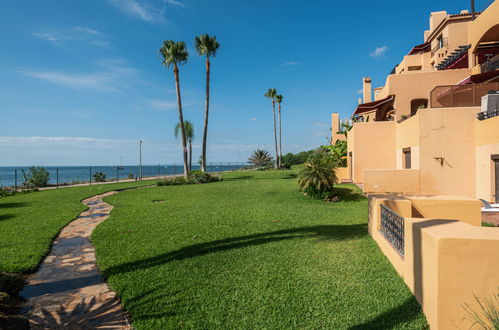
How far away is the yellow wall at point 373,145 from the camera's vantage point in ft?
54.4

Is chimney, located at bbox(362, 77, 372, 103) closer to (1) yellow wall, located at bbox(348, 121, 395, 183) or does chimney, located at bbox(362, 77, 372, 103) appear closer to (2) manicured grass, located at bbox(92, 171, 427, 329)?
Result: (1) yellow wall, located at bbox(348, 121, 395, 183)

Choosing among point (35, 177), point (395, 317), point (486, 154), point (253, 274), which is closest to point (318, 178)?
point (486, 154)

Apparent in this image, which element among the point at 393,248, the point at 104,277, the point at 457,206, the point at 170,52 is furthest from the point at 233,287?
the point at 170,52

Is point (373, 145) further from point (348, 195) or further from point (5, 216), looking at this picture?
point (5, 216)

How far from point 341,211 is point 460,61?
14.4 m

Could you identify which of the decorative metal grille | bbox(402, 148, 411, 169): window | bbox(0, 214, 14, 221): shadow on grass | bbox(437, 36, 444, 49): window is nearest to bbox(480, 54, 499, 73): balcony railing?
bbox(402, 148, 411, 169): window

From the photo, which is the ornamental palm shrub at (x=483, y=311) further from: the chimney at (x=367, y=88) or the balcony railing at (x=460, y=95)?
the chimney at (x=367, y=88)

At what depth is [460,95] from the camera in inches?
483

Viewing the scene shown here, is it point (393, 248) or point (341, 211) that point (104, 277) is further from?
point (341, 211)

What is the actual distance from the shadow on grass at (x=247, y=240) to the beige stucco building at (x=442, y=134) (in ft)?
20.5

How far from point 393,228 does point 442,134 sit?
881 cm

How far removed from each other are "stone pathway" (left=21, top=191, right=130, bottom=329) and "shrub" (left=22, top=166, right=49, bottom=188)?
20824mm

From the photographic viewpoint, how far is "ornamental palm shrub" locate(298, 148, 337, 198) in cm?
1344

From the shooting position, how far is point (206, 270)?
511 cm
